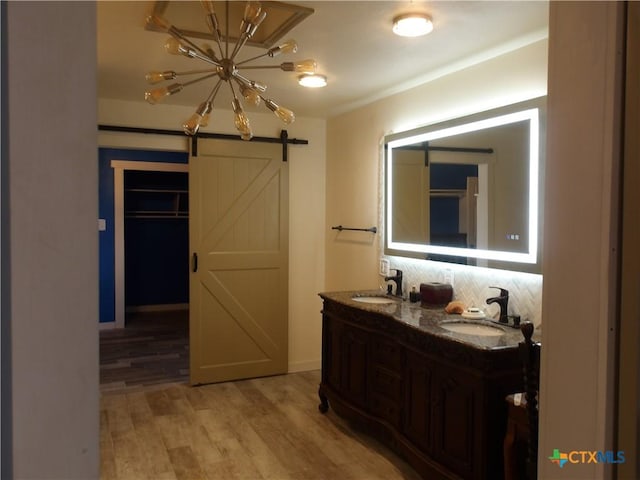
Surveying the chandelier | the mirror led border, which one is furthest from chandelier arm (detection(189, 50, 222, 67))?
the mirror led border

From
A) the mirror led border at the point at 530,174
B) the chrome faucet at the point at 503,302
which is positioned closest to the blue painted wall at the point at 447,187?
the mirror led border at the point at 530,174

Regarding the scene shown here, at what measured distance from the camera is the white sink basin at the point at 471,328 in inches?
108

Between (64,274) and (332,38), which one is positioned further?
(332,38)

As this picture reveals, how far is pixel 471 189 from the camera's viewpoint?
314 cm

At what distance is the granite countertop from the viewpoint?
7.82 ft

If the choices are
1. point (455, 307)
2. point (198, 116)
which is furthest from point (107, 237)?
point (455, 307)

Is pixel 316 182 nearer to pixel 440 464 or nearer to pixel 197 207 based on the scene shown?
pixel 197 207

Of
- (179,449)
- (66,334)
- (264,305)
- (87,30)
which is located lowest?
(179,449)

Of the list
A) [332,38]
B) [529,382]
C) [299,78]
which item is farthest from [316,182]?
[529,382]

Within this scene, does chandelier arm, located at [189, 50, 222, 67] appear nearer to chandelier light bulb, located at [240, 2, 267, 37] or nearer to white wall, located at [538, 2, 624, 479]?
chandelier light bulb, located at [240, 2, 267, 37]

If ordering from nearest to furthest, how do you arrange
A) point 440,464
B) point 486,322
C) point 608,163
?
point 608,163 < point 440,464 < point 486,322

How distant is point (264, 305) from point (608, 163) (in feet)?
13.0

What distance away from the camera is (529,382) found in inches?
74.7

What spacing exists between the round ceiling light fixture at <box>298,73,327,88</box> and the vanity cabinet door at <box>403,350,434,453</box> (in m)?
1.86
